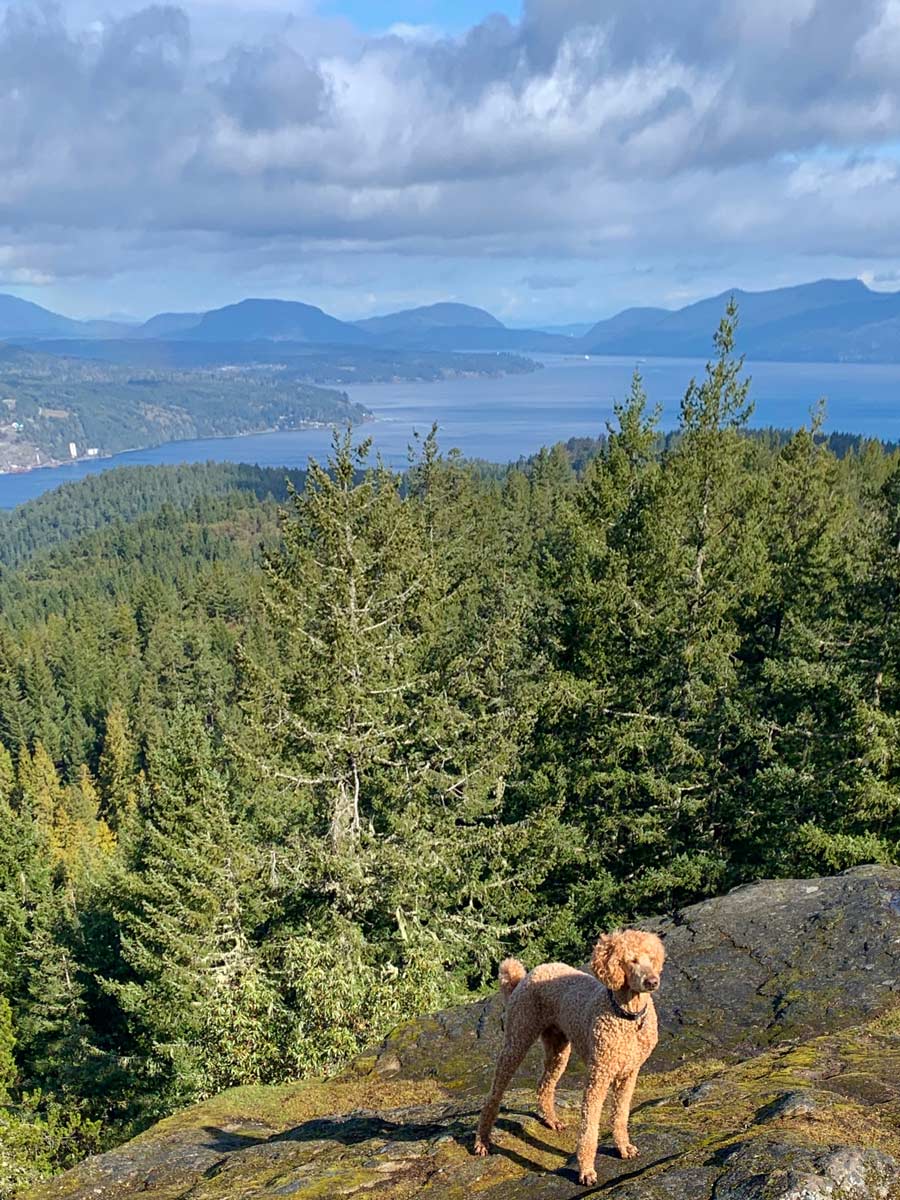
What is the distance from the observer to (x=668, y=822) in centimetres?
1914

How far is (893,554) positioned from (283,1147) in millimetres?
17446

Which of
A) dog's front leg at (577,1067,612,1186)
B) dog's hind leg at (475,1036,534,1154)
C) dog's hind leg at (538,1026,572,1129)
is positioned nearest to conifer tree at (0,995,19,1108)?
dog's hind leg at (475,1036,534,1154)

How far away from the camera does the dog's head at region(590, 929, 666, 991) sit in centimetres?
489

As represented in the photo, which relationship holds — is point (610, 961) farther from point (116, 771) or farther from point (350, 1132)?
point (116, 771)

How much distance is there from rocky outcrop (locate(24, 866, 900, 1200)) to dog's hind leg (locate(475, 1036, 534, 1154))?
0.50ft

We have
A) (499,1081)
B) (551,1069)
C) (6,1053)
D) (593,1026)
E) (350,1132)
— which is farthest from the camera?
(6,1053)

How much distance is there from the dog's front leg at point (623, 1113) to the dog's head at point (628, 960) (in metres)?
0.77

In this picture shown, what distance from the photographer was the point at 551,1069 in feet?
19.8

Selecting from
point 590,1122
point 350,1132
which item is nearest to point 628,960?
point 590,1122

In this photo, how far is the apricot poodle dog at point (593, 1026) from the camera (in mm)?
5012

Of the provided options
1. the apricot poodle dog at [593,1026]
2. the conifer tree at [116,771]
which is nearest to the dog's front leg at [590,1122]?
the apricot poodle dog at [593,1026]

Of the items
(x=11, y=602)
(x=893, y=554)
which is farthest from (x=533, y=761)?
(x=11, y=602)

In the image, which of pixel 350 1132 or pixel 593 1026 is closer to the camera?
pixel 593 1026

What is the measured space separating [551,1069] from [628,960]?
1.70 m
